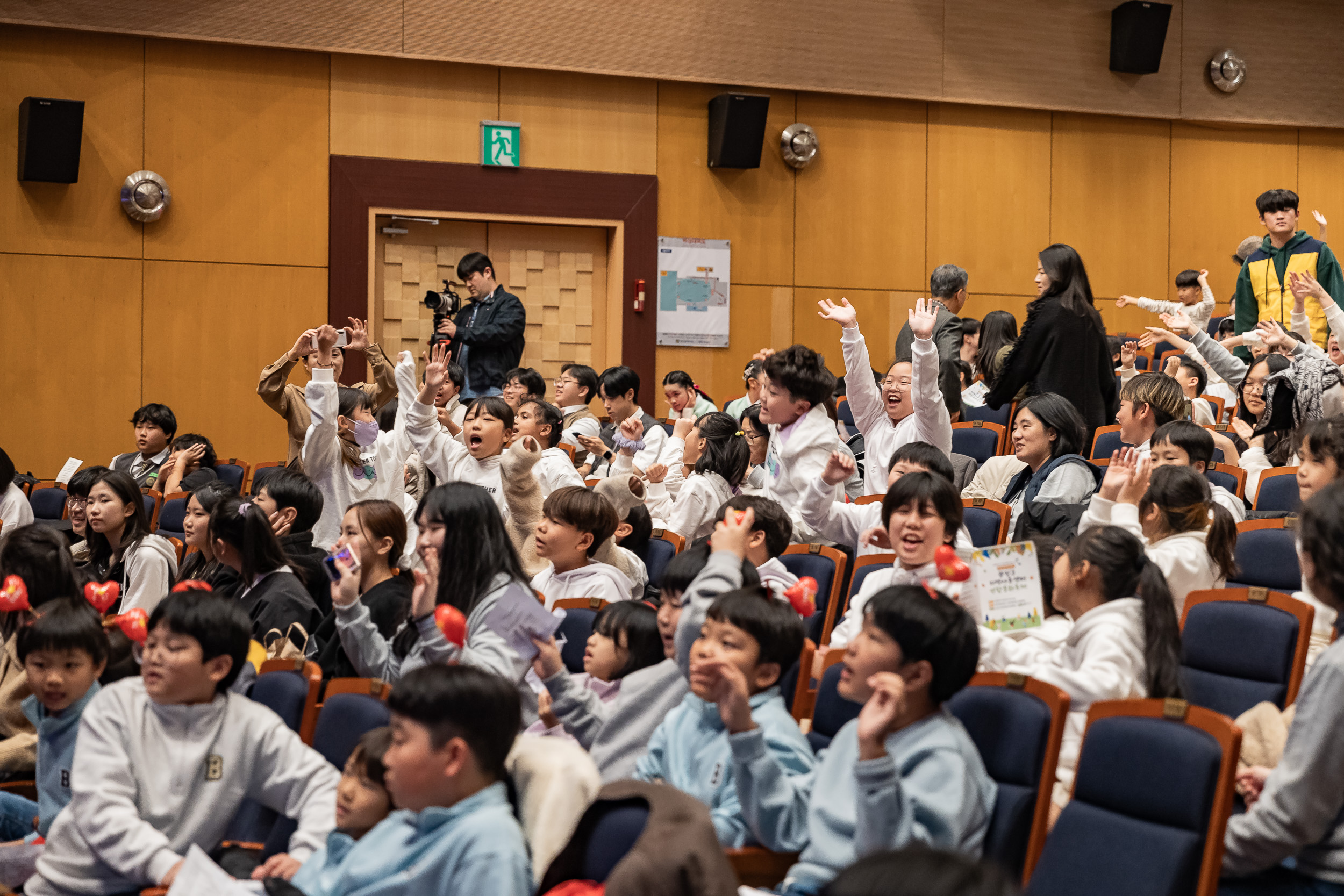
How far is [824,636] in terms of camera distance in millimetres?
3691

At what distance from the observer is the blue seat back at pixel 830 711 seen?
2.63 meters

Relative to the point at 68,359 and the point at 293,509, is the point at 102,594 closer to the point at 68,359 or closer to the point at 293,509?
the point at 293,509

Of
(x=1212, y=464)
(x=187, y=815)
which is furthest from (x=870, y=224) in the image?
(x=187, y=815)

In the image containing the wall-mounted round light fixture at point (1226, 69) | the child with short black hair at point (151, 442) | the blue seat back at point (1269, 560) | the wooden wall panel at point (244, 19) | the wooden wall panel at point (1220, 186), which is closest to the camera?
the blue seat back at point (1269, 560)

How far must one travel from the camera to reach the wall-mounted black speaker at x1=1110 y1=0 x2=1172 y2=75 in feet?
31.2

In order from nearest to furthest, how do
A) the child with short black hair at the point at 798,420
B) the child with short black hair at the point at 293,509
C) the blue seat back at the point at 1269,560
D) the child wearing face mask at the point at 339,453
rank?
1. the blue seat back at the point at 1269,560
2. the child with short black hair at the point at 293,509
3. the child with short black hair at the point at 798,420
4. the child wearing face mask at the point at 339,453

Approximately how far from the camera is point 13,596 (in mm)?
2949

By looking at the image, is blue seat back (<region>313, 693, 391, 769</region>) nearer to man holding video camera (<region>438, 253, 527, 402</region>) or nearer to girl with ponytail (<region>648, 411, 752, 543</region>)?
girl with ponytail (<region>648, 411, 752, 543</region>)

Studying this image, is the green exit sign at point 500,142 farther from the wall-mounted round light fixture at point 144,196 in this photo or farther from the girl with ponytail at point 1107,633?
the girl with ponytail at point 1107,633

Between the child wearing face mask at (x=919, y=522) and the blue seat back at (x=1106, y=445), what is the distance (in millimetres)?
2583

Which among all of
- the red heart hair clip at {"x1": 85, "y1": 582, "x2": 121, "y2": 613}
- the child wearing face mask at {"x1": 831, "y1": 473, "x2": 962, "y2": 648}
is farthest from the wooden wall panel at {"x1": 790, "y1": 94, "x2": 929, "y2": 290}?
the red heart hair clip at {"x1": 85, "y1": 582, "x2": 121, "y2": 613}

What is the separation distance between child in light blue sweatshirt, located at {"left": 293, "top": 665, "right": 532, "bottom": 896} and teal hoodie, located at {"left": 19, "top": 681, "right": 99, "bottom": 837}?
3.14 ft

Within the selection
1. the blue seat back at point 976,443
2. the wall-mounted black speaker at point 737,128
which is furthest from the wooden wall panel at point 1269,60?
the blue seat back at point 976,443

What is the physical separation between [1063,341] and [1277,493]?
1.15 meters
